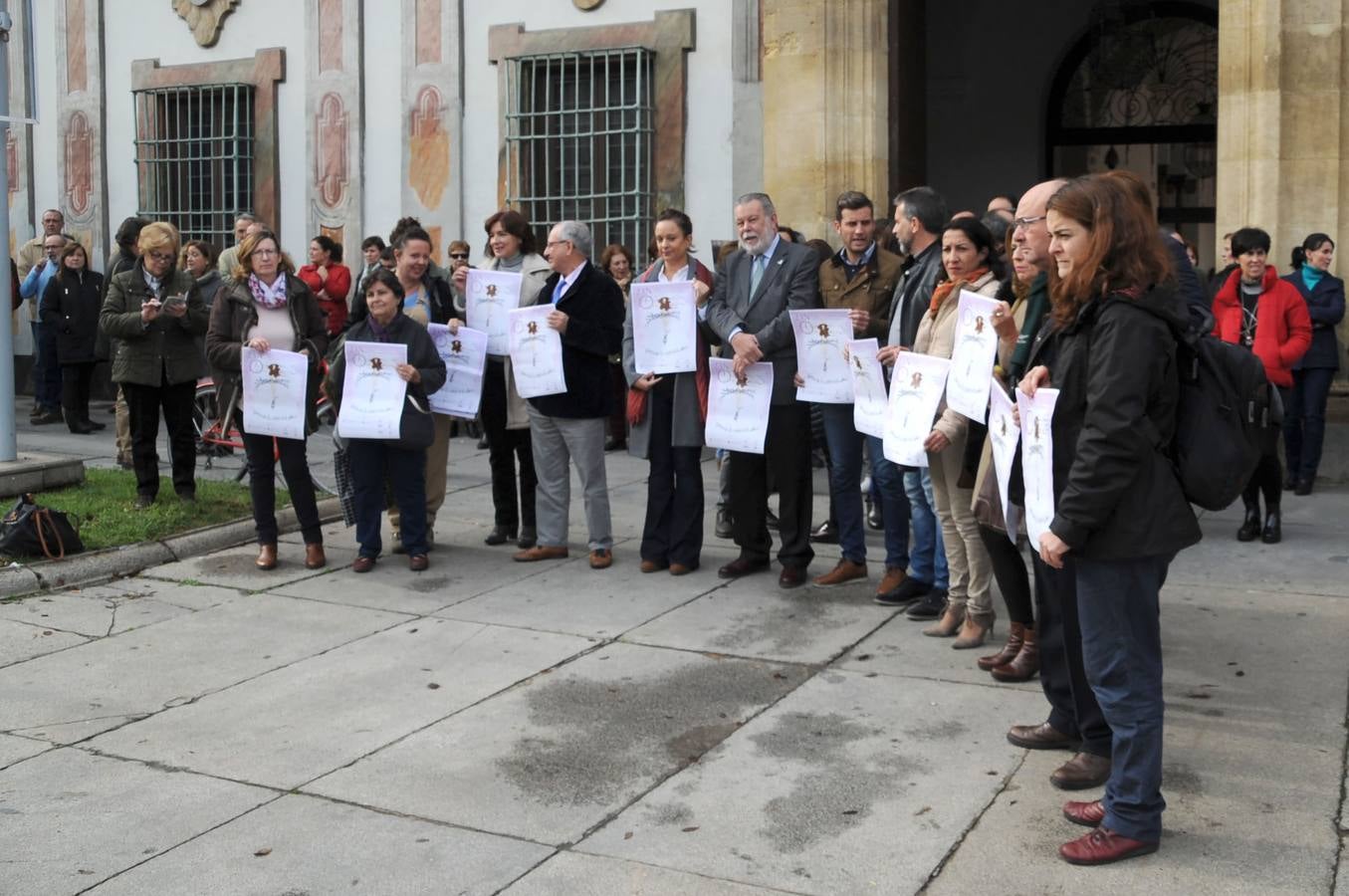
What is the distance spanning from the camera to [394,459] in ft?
28.6

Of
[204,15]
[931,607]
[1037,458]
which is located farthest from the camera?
[204,15]

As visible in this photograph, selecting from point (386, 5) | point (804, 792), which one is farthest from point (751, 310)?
point (386, 5)

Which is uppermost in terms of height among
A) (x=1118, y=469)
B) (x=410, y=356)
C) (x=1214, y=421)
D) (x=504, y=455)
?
(x=410, y=356)

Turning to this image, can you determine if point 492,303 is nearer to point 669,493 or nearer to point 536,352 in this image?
point 536,352

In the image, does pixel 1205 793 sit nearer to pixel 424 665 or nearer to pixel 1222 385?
pixel 1222 385

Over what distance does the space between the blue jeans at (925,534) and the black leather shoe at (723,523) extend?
1.87 m

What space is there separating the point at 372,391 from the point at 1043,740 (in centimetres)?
440

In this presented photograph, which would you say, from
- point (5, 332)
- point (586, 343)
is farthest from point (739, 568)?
point (5, 332)

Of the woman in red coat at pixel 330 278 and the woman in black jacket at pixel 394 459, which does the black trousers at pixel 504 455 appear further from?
the woman in red coat at pixel 330 278

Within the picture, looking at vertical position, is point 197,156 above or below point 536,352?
above

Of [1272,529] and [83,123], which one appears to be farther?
[83,123]

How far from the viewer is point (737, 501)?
828 cm

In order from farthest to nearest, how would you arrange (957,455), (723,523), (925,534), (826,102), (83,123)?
(83,123), (826,102), (723,523), (925,534), (957,455)

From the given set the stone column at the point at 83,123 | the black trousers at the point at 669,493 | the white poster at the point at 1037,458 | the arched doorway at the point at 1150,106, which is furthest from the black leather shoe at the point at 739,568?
the stone column at the point at 83,123
